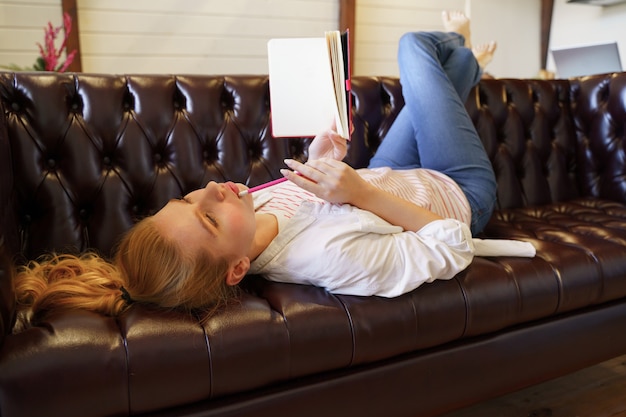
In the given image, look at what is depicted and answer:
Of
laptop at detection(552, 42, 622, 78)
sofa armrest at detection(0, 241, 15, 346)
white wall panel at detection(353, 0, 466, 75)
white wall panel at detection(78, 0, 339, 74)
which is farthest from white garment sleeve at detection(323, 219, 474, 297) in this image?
white wall panel at detection(353, 0, 466, 75)

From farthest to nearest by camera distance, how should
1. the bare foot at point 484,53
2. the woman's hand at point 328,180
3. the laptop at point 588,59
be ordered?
the laptop at point 588,59 → the bare foot at point 484,53 → the woman's hand at point 328,180

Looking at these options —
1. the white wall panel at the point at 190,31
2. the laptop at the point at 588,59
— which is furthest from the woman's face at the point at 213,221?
the laptop at the point at 588,59

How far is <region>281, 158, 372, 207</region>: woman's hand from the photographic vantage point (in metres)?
1.14

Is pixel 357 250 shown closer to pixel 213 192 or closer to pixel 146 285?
pixel 213 192

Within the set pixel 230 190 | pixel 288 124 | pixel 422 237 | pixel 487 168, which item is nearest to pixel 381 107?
pixel 487 168

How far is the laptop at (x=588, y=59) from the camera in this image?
3.05 metres

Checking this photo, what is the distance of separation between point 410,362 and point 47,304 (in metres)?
0.78

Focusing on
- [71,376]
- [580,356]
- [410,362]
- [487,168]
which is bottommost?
[580,356]

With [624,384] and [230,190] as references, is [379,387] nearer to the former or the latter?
[230,190]

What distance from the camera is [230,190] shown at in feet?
3.72

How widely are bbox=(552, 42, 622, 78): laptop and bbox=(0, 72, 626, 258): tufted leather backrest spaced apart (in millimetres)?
1255

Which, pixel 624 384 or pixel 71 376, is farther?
pixel 624 384

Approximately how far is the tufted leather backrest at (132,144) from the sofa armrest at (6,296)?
22 centimetres

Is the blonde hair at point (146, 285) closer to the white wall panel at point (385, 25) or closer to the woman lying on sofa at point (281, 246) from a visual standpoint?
the woman lying on sofa at point (281, 246)
